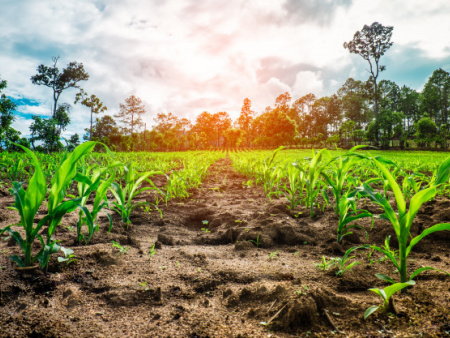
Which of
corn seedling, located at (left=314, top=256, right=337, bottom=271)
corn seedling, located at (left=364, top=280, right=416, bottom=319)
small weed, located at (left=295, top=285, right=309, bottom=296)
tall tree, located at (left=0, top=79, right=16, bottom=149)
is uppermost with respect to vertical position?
tall tree, located at (left=0, top=79, right=16, bottom=149)

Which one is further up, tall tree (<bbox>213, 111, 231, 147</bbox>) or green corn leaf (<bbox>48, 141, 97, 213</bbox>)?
tall tree (<bbox>213, 111, 231, 147</bbox>)

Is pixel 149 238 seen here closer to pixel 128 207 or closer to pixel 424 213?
pixel 128 207

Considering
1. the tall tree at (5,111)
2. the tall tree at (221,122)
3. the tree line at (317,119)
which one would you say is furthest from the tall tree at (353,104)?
the tall tree at (5,111)

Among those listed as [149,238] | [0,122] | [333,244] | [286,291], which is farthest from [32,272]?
[0,122]

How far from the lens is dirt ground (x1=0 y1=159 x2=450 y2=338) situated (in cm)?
88

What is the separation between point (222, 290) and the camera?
1177 mm

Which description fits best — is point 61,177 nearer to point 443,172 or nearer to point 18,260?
point 18,260

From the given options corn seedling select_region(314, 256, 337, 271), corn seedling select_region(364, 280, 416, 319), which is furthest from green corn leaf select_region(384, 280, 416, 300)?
corn seedling select_region(314, 256, 337, 271)

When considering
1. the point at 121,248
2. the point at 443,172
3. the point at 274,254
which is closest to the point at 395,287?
the point at 443,172

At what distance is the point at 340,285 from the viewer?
3.79 ft

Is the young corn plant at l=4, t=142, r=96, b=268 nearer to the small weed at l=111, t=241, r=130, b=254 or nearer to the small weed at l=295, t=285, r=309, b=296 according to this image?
the small weed at l=111, t=241, r=130, b=254

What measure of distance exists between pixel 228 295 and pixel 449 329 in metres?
0.83

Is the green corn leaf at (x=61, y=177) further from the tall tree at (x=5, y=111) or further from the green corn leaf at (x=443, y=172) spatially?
the tall tree at (x=5, y=111)

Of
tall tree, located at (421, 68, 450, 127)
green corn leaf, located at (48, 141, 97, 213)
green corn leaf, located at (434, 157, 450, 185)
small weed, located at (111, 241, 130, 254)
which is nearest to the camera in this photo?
green corn leaf, located at (434, 157, 450, 185)
